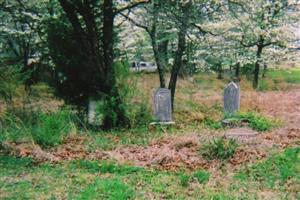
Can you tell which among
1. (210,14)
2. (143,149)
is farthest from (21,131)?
(210,14)

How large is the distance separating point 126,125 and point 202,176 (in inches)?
225

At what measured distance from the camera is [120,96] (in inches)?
481

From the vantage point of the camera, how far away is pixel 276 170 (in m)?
7.43

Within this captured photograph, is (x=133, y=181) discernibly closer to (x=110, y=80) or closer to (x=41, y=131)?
(x=41, y=131)

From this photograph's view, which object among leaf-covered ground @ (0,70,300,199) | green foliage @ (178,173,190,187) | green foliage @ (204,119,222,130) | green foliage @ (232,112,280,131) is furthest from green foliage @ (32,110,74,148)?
green foliage @ (232,112,280,131)

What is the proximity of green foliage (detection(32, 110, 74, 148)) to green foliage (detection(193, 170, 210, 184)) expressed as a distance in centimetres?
352

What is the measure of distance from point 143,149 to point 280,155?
2677 mm

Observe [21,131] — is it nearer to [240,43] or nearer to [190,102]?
[190,102]

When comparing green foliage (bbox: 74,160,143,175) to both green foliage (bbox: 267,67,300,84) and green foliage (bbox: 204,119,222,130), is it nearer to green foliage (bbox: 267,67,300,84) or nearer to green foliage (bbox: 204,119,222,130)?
green foliage (bbox: 204,119,222,130)

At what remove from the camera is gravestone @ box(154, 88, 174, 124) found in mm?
12867

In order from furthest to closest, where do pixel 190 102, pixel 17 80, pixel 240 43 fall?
pixel 240 43 → pixel 190 102 → pixel 17 80

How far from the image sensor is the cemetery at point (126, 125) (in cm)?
677

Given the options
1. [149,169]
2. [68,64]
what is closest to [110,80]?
[68,64]

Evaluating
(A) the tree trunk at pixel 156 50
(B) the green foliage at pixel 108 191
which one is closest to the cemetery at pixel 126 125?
(B) the green foliage at pixel 108 191
